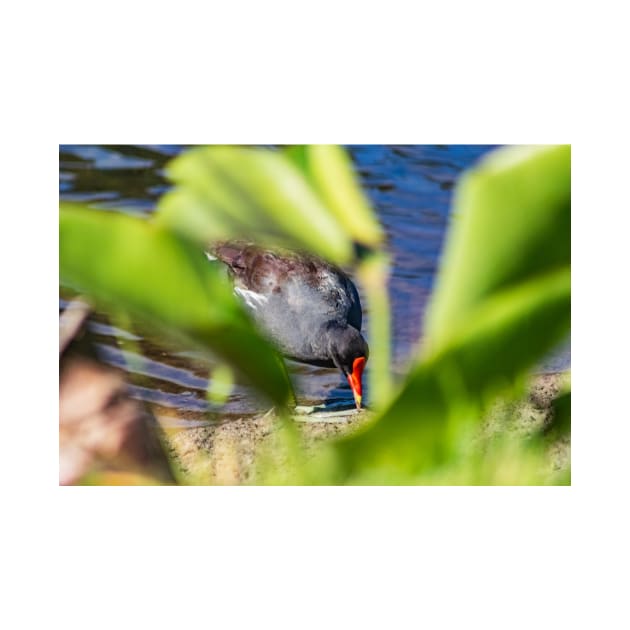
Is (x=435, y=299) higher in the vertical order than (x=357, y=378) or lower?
higher

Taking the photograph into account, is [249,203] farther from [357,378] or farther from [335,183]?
[357,378]

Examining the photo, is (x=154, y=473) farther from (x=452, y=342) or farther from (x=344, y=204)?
(x=452, y=342)

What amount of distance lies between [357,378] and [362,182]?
1.88ft

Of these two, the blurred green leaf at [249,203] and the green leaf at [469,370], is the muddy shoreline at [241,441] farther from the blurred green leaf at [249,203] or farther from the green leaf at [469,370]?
the green leaf at [469,370]

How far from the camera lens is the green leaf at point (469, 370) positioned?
1.54 metres

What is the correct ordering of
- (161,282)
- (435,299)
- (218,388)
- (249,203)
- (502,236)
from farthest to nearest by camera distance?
1. (218,388)
2. (249,203)
3. (435,299)
4. (161,282)
5. (502,236)

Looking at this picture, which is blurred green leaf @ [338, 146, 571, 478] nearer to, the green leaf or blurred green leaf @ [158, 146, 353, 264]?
the green leaf

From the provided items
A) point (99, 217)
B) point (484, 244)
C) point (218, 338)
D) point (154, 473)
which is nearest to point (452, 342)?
point (484, 244)

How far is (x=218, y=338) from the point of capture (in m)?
1.72

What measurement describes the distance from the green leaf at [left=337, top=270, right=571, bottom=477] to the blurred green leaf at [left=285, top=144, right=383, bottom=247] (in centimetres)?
63

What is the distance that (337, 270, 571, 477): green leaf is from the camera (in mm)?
1539

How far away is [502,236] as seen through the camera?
1.53 metres

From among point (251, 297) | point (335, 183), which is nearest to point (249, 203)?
point (335, 183)

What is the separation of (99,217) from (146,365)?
100 centimetres
